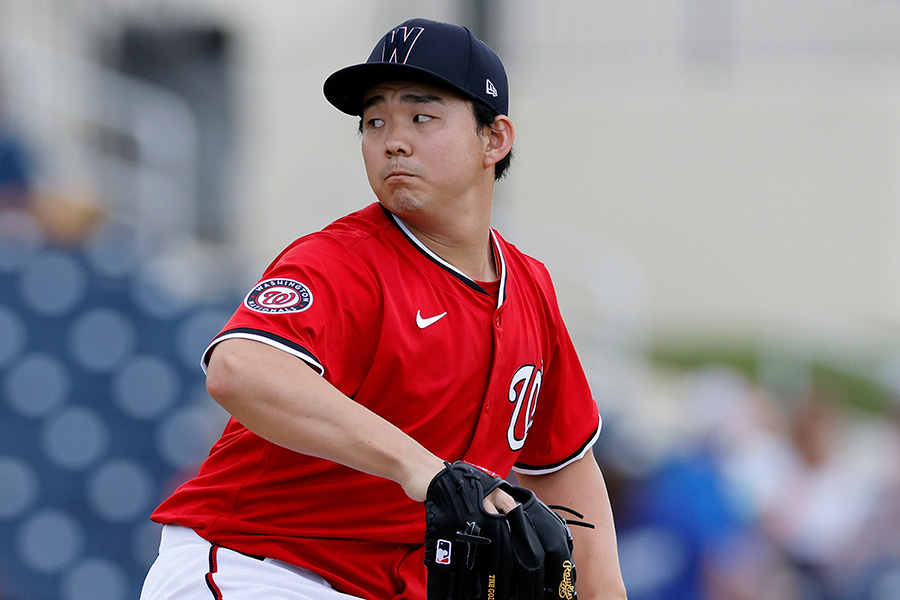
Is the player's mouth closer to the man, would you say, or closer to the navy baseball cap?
the man

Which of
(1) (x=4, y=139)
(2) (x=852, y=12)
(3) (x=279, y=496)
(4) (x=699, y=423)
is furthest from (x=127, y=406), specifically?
(2) (x=852, y=12)

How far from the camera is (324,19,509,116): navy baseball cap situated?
269cm

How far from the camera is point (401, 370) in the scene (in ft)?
8.63

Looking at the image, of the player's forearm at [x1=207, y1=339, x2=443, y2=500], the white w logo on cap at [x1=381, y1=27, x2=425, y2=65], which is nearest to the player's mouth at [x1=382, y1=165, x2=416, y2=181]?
the white w logo on cap at [x1=381, y1=27, x2=425, y2=65]

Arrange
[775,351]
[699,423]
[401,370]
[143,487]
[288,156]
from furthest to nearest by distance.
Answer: [288,156], [775,351], [699,423], [143,487], [401,370]

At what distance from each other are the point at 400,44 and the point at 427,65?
0.31 feet

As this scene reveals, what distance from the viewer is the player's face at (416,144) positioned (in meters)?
2.73

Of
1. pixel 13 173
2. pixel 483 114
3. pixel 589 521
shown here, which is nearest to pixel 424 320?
pixel 483 114

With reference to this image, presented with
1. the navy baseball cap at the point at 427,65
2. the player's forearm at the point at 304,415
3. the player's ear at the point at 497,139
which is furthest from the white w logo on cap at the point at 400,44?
the player's forearm at the point at 304,415

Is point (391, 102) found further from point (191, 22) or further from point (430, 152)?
point (191, 22)

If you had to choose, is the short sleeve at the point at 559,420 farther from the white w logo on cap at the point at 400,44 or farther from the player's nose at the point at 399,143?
the white w logo on cap at the point at 400,44

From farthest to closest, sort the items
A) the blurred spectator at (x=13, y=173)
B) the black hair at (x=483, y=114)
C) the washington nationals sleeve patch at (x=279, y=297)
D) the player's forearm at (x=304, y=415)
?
the blurred spectator at (x=13, y=173) → the black hair at (x=483, y=114) → the washington nationals sleeve patch at (x=279, y=297) → the player's forearm at (x=304, y=415)

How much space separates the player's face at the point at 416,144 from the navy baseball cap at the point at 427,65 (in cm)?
4

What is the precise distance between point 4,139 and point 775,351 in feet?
21.8
